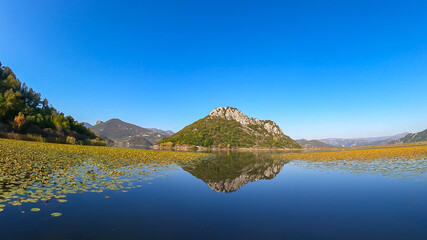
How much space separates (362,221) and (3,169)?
2462cm

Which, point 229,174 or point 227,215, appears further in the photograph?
point 229,174

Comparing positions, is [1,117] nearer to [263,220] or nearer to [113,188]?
[113,188]

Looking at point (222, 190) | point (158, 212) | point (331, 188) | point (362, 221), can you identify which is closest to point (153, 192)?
point (158, 212)

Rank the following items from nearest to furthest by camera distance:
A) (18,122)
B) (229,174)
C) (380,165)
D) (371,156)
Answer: (229,174)
(380,165)
(371,156)
(18,122)

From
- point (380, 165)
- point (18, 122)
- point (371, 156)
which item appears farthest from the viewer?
point (18, 122)

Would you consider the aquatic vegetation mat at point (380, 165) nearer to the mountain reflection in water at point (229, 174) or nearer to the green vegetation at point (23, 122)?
the mountain reflection in water at point (229, 174)

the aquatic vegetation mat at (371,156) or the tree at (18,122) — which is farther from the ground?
the tree at (18,122)

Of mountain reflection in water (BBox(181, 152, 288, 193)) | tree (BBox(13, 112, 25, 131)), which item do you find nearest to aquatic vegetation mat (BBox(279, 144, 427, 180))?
mountain reflection in water (BBox(181, 152, 288, 193))

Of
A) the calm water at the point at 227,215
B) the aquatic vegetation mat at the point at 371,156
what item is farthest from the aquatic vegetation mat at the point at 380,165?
Result: the calm water at the point at 227,215

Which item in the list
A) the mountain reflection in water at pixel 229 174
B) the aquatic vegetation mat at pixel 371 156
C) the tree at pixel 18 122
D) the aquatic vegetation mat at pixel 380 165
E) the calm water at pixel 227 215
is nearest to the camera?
the calm water at pixel 227 215

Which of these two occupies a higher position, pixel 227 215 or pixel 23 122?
pixel 23 122

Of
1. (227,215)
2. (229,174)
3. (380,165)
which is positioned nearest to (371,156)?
(380,165)

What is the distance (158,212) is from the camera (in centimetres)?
948

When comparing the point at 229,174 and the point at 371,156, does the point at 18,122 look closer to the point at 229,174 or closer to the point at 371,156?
the point at 229,174
